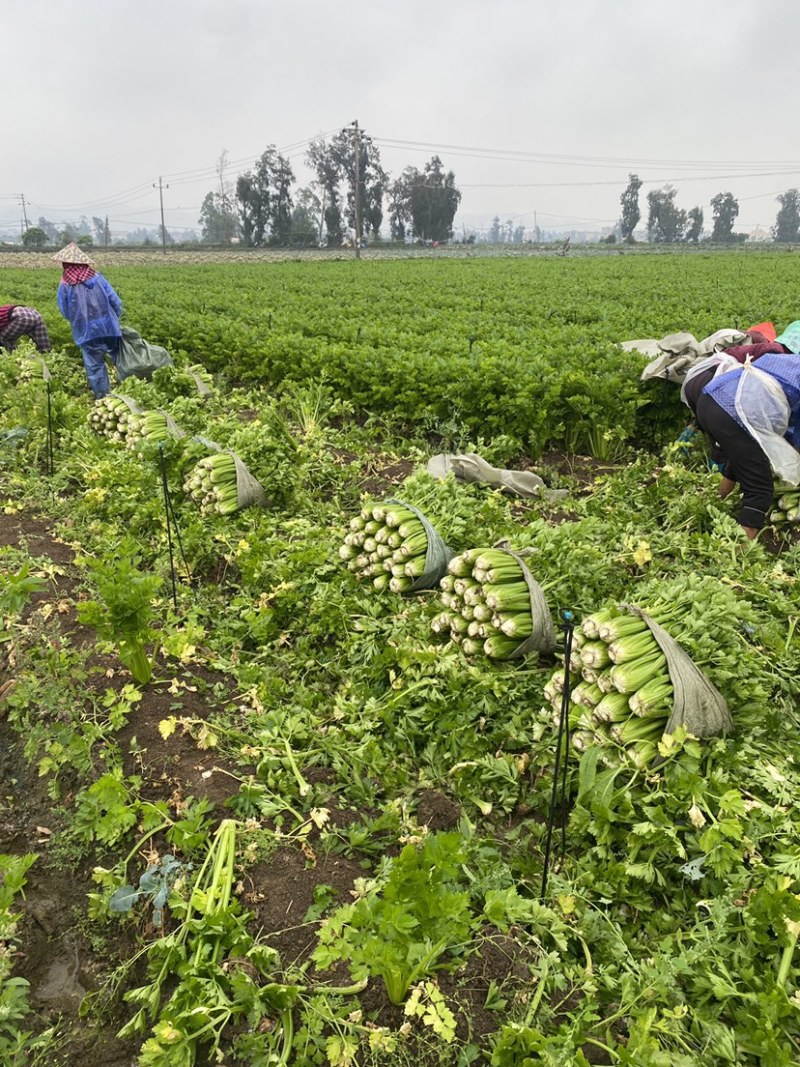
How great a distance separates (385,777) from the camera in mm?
3232

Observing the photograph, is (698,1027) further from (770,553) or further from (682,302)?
(682,302)

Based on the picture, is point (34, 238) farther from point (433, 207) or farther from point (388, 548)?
point (388, 548)

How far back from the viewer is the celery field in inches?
84.4

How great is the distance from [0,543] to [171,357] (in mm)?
5483

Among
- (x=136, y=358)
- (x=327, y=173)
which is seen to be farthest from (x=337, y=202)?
(x=136, y=358)

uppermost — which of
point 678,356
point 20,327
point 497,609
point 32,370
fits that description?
point 20,327

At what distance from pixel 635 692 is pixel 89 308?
868 centimetres

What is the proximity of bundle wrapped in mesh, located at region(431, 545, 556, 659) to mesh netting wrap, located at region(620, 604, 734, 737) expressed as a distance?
2.32 feet

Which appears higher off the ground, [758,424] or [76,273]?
[76,273]

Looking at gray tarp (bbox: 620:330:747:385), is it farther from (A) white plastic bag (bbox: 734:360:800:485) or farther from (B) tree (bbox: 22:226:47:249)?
(B) tree (bbox: 22:226:47:249)

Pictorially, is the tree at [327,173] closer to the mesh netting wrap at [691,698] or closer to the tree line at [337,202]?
the tree line at [337,202]

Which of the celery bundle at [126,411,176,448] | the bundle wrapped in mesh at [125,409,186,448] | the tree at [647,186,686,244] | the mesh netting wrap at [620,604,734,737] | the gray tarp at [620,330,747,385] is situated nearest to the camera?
the mesh netting wrap at [620,604,734,737]

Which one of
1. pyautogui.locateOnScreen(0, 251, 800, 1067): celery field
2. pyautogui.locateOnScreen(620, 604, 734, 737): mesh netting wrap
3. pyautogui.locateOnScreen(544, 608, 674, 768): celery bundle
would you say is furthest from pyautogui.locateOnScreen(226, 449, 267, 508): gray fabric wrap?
pyautogui.locateOnScreen(620, 604, 734, 737): mesh netting wrap

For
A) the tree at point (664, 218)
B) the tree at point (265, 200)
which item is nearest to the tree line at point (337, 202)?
the tree at point (265, 200)
